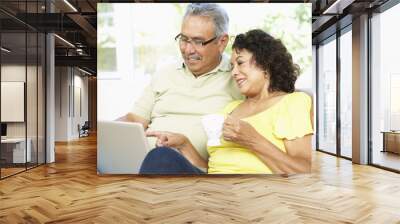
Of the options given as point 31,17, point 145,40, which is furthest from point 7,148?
point 145,40

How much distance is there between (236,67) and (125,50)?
1.82m

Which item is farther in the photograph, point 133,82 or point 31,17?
point 31,17

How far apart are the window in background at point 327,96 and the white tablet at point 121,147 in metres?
5.67

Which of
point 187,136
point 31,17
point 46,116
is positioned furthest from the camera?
point 46,116

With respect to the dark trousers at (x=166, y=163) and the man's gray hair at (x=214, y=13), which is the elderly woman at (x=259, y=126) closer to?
the dark trousers at (x=166, y=163)

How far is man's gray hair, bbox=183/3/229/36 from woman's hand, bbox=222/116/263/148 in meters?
1.47

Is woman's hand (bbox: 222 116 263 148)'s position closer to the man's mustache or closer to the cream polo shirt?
the cream polo shirt

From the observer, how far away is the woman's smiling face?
22.0 ft

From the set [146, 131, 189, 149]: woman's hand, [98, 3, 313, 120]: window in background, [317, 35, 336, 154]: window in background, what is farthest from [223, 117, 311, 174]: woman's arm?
[317, 35, 336, 154]: window in background

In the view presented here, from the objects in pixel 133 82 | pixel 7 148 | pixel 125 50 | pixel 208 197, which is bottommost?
pixel 208 197

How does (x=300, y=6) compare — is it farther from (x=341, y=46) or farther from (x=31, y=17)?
(x=31, y=17)

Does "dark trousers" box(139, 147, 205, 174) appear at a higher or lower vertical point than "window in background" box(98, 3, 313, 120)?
lower

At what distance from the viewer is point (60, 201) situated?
5094mm

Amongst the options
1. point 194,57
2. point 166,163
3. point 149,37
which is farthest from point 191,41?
point 166,163
